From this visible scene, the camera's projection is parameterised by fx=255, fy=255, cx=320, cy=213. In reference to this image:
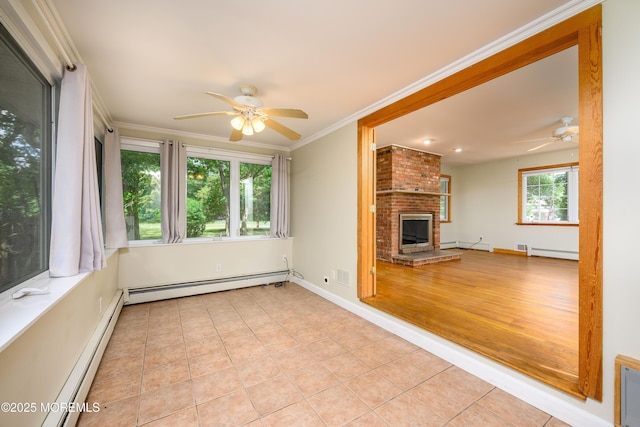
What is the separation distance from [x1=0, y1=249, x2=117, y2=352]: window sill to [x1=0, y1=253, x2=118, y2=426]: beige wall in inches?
2.6

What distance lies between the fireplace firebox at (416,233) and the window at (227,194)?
3130mm

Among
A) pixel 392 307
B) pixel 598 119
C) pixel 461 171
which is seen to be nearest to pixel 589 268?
pixel 598 119

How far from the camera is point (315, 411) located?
5.41 ft

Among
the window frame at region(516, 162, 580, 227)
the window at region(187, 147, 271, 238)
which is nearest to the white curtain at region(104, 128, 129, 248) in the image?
the window at region(187, 147, 271, 238)

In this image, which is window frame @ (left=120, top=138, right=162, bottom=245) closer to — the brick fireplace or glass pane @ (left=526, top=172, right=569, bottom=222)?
the brick fireplace

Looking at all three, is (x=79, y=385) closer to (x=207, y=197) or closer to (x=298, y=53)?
(x=298, y=53)

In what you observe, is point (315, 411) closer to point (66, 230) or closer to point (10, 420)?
point (10, 420)

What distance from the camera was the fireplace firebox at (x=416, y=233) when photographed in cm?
590

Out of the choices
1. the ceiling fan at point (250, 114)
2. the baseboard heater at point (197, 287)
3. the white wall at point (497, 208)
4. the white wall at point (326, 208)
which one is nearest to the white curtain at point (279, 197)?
the white wall at point (326, 208)

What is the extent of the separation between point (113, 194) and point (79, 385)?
2.26 meters

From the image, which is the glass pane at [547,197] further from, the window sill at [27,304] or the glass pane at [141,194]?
the window sill at [27,304]

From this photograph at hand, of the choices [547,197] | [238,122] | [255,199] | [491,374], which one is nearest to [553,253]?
[547,197]

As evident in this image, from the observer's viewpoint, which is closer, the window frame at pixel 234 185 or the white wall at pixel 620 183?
the white wall at pixel 620 183

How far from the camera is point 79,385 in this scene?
1655mm
